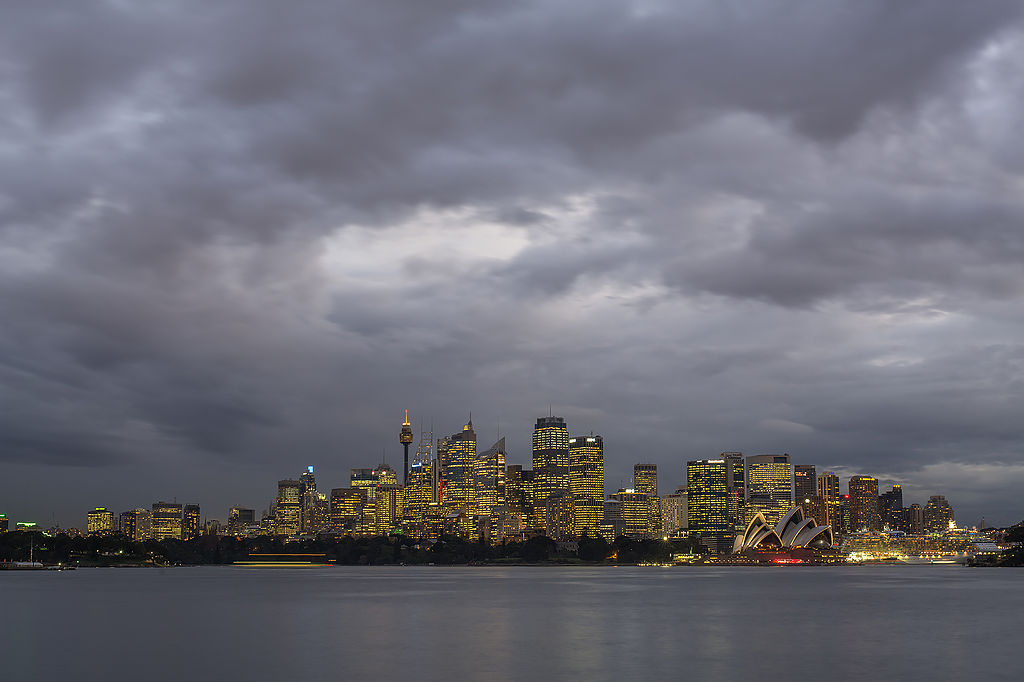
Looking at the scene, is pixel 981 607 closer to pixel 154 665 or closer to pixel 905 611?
pixel 905 611

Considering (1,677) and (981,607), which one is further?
(981,607)

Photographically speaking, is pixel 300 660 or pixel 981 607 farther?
pixel 981 607

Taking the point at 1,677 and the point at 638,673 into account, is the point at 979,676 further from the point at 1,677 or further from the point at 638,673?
the point at 1,677

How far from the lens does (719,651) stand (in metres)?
50.2

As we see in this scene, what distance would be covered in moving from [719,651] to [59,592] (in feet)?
297

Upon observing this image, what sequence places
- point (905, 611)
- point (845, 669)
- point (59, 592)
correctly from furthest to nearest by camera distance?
point (59, 592) → point (905, 611) → point (845, 669)

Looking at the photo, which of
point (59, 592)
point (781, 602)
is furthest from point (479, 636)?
point (59, 592)

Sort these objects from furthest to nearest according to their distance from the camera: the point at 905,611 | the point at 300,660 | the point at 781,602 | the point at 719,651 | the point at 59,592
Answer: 1. the point at 59,592
2. the point at 781,602
3. the point at 905,611
4. the point at 719,651
5. the point at 300,660

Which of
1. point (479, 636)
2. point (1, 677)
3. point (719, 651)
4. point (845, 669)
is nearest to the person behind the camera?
point (1, 677)

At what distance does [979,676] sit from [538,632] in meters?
26.3

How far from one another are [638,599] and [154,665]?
6350 centimetres

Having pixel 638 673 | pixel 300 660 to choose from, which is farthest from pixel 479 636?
pixel 638 673

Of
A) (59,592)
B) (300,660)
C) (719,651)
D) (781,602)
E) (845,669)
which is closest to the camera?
(845,669)

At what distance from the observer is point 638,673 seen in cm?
4184
